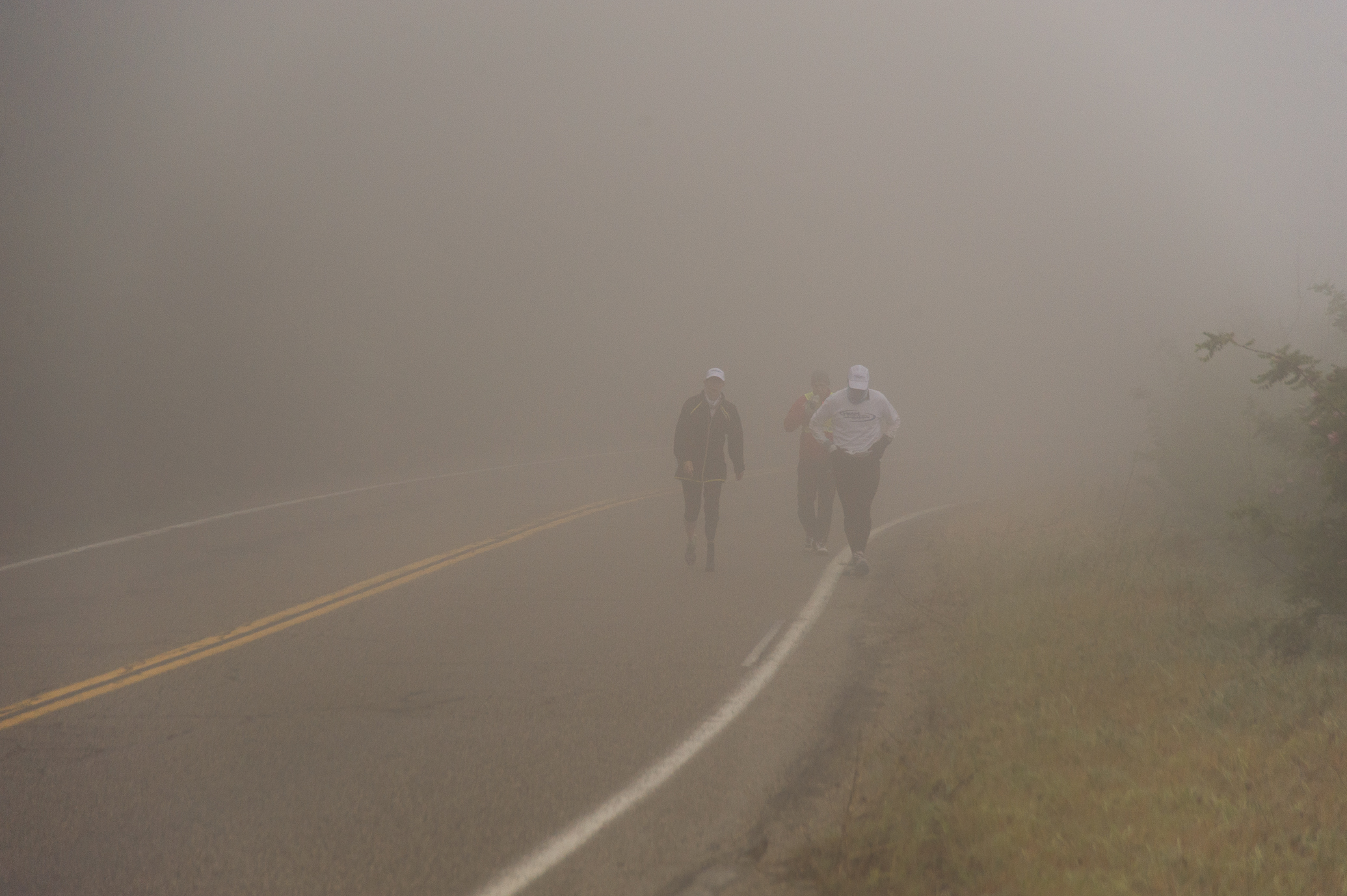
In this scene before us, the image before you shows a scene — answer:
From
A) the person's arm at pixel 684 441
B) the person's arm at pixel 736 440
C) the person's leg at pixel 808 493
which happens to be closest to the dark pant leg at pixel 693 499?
the person's arm at pixel 684 441

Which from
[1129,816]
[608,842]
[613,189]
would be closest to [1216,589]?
[1129,816]

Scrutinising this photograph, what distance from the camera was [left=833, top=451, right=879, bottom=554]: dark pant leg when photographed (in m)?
10.0

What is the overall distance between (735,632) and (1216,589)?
3.93 m

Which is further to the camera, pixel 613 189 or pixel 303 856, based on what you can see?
pixel 613 189

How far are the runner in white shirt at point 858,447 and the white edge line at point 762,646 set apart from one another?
2421mm

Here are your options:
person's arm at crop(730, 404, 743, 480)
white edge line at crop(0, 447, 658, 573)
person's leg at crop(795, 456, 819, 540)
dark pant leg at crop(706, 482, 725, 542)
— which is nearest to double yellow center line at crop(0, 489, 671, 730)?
dark pant leg at crop(706, 482, 725, 542)

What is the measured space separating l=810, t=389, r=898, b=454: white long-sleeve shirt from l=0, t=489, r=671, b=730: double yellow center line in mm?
4130

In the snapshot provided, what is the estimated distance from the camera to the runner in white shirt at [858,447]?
9953mm

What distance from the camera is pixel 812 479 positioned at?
11609mm

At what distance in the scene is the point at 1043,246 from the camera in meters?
84.0

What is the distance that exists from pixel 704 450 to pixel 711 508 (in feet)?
2.05

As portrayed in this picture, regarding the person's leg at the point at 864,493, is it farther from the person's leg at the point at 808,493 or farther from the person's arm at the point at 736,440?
the person's leg at the point at 808,493

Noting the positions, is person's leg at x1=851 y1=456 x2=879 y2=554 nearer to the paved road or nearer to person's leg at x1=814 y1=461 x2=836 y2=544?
the paved road

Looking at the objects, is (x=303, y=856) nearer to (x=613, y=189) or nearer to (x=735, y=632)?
(x=735, y=632)
